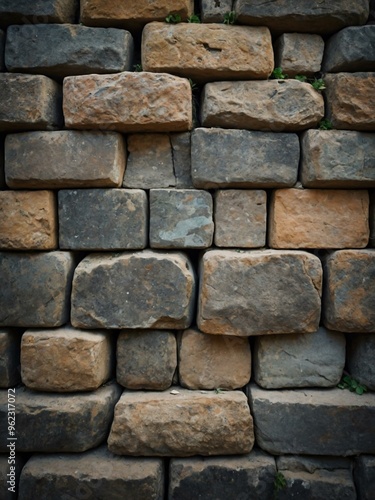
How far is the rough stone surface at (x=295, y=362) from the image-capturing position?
234 centimetres

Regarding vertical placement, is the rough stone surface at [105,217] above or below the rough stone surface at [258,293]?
above

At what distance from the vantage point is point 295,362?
Result: 2.34m

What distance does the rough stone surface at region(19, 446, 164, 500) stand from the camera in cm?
215

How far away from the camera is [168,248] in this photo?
232 centimetres

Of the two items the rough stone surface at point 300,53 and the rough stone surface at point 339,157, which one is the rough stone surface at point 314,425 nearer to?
the rough stone surface at point 339,157

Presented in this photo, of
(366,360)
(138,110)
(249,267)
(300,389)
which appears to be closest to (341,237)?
(249,267)

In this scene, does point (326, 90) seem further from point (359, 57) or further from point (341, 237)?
point (341, 237)

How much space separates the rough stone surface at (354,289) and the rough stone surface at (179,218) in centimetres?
85

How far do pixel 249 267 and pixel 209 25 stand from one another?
149 centimetres

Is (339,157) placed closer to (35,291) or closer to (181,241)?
(181,241)

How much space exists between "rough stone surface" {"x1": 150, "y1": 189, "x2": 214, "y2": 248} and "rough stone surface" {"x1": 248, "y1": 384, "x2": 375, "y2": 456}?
3.53 ft

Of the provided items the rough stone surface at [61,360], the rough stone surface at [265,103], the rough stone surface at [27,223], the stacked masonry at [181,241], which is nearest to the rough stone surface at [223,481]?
the stacked masonry at [181,241]

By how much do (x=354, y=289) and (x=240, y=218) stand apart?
0.82 meters

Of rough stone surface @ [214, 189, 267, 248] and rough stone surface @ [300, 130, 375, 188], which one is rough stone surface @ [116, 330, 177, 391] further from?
rough stone surface @ [300, 130, 375, 188]
